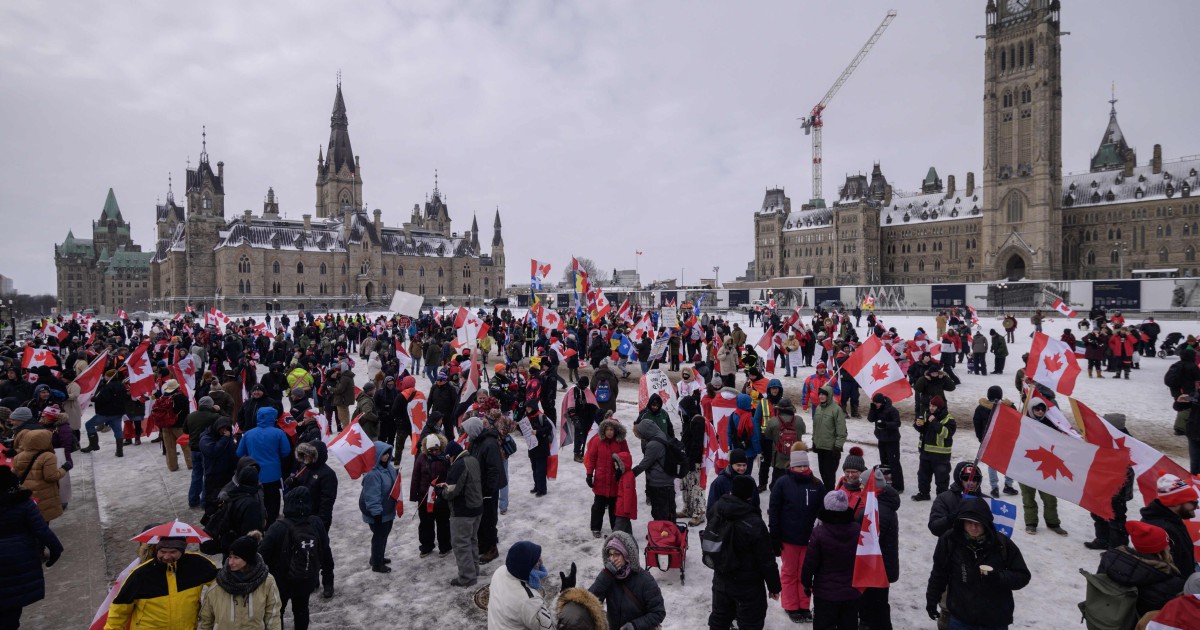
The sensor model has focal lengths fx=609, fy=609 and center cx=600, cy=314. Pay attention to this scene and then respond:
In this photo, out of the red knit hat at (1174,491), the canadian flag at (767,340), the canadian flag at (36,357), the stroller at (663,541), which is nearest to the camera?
the red knit hat at (1174,491)

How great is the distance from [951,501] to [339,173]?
4282 inches

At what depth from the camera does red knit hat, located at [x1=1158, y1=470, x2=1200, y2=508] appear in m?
4.57

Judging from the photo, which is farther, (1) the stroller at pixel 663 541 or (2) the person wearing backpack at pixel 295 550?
(1) the stroller at pixel 663 541

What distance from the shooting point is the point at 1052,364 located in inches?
386

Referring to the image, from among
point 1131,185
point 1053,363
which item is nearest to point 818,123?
point 1131,185

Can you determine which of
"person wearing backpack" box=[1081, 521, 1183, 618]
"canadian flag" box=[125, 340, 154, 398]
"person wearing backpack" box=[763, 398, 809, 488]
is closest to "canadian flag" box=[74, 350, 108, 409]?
"canadian flag" box=[125, 340, 154, 398]

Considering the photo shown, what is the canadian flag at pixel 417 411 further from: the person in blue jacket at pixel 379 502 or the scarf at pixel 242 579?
the scarf at pixel 242 579

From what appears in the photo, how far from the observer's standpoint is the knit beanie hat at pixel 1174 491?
457 cm

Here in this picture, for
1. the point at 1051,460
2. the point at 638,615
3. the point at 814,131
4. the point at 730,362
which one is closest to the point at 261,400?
the point at 638,615

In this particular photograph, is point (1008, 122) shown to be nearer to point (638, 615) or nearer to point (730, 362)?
point (730, 362)

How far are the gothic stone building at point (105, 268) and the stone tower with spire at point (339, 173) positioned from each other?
52250 millimetres

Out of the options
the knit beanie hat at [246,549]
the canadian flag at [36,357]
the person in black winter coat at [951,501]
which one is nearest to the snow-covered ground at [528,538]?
the person in black winter coat at [951,501]

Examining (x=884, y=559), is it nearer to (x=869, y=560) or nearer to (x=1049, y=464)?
(x=869, y=560)

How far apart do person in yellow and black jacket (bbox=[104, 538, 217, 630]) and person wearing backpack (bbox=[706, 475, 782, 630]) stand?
12.2 feet
